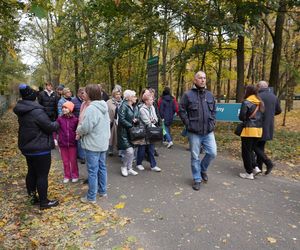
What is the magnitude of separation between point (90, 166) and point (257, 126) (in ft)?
11.5

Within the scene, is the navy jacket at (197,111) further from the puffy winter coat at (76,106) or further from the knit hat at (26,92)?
the puffy winter coat at (76,106)

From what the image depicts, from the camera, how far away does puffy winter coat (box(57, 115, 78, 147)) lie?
583cm

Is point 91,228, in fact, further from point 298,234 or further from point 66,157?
point 298,234

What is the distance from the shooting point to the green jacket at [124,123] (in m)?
6.14

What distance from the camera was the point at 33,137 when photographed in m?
4.50

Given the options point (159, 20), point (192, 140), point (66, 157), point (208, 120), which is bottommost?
point (66, 157)

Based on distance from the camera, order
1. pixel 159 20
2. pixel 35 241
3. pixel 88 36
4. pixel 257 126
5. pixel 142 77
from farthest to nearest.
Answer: pixel 142 77 < pixel 88 36 < pixel 159 20 < pixel 257 126 < pixel 35 241

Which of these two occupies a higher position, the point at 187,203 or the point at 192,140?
the point at 192,140

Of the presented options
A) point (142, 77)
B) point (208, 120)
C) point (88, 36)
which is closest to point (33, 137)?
point (208, 120)

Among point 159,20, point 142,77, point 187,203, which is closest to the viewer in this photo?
point 187,203

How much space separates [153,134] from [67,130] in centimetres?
188

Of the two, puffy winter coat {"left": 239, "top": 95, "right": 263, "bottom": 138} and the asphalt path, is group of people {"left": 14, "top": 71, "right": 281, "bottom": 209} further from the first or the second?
the asphalt path

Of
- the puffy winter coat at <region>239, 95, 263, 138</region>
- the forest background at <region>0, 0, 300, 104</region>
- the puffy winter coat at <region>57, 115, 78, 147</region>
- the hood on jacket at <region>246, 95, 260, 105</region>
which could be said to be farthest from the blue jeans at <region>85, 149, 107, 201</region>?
the hood on jacket at <region>246, 95, 260, 105</region>

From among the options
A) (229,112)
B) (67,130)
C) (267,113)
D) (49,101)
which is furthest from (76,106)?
(229,112)
